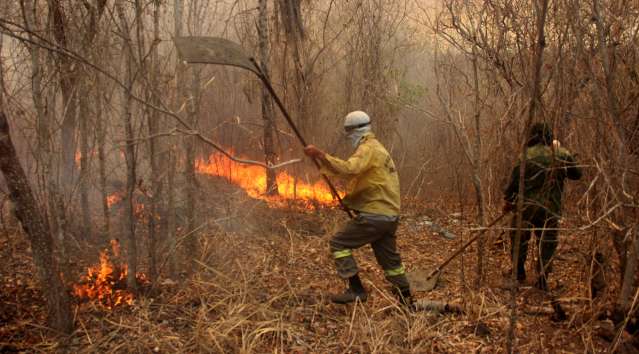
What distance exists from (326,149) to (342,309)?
4020 millimetres

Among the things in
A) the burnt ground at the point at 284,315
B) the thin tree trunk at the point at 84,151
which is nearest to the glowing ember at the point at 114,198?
the thin tree trunk at the point at 84,151

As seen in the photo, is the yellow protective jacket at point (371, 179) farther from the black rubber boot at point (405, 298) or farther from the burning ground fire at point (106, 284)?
the burning ground fire at point (106, 284)

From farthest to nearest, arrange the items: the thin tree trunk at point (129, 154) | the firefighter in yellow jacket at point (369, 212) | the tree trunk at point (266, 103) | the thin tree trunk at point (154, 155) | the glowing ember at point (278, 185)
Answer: the glowing ember at point (278, 185)
the tree trunk at point (266, 103)
the firefighter in yellow jacket at point (369, 212)
the thin tree trunk at point (154, 155)
the thin tree trunk at point (129, 154)

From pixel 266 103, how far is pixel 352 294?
404cm

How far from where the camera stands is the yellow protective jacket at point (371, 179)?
3670 mm

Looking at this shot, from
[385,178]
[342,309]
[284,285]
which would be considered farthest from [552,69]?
[284,285]

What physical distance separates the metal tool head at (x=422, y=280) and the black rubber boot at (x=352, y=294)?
78cm

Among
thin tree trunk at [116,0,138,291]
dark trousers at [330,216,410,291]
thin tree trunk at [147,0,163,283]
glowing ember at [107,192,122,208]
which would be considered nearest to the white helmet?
dark trousers at [330,216,410,291]

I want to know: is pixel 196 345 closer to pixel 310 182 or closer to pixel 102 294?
pixel 102 294

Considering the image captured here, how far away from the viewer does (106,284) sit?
3768 millimetres

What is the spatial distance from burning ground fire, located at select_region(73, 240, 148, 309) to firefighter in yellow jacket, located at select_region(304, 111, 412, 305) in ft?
6.18

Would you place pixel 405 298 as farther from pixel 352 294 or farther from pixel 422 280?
pixel 422 280

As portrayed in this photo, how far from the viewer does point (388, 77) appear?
7961mm

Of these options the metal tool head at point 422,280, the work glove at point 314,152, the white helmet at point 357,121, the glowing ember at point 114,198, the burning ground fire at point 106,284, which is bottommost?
the metal tool head at point 422,280
